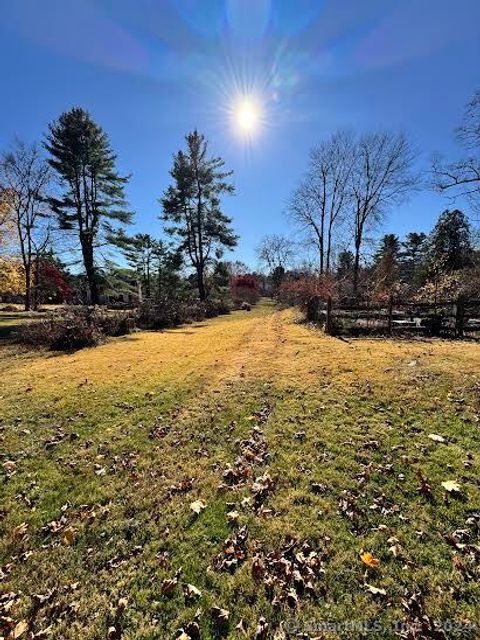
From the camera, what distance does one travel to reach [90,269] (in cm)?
2519

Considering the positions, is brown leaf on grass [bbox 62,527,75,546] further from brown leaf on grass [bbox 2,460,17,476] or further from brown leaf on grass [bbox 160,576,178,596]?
brown leaf on grass [bbox 2,460,17,476]

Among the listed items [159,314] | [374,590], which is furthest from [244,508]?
[159,314]

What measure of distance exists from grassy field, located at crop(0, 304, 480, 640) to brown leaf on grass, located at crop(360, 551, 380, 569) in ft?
0.04

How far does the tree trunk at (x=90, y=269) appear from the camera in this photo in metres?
24.9

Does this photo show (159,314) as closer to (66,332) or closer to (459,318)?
(66,332)

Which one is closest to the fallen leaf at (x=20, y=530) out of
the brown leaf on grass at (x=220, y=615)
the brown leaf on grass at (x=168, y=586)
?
the brown leaf on grass at (x=168, y=586)

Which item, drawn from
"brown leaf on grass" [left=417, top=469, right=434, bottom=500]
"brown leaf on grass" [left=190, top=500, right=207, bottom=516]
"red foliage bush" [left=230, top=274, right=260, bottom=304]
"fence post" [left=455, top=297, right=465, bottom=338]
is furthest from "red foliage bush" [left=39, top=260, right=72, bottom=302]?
"brown leaf on grass" [left=417, top=469, right=434, bottom=500]

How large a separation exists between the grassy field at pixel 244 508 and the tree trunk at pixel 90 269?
19.2 meters

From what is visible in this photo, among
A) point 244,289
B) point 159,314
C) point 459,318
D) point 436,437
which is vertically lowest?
point 436,437

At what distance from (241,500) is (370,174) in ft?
109

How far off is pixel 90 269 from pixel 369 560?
26196 millimetres

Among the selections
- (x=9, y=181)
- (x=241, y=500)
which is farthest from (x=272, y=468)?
(x=9, y=181)

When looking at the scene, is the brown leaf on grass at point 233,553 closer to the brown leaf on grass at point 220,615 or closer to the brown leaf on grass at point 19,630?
the brown leaf on grass at point 220,615

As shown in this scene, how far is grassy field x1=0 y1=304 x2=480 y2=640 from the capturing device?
2627 millimetres
